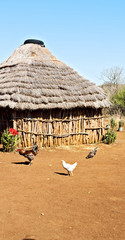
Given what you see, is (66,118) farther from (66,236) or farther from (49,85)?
(66,236)

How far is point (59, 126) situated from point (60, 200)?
6.52m

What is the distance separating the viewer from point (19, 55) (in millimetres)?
13938

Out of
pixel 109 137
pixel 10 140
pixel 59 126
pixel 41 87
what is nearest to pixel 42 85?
pixel 41 87

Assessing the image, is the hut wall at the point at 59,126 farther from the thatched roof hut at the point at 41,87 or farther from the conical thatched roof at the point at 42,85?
the conical thatched roof at the point at 42,85

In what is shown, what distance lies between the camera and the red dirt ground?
4.13 m

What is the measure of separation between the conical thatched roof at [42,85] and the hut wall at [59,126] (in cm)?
57

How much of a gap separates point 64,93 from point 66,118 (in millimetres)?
1331

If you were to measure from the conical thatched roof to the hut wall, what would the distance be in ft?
1.88

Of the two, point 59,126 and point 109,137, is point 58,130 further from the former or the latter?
point 109,137

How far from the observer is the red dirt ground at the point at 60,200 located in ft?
13.6

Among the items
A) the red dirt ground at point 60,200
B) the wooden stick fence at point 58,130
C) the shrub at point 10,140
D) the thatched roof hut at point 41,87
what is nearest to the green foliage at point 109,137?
the wooden stick fence at point 58,130

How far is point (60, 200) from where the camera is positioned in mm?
5422

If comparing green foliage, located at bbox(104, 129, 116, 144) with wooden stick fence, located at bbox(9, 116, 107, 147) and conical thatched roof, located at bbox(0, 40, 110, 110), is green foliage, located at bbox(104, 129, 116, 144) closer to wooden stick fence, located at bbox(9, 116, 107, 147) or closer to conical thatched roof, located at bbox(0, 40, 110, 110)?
wooden stick fence, located at bbox(9, 116, 107, 147)

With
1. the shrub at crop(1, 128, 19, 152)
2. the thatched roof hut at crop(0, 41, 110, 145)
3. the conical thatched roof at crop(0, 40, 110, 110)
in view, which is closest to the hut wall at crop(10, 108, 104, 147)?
the thatched roof hut at crop(0, 41, 110, 145)
